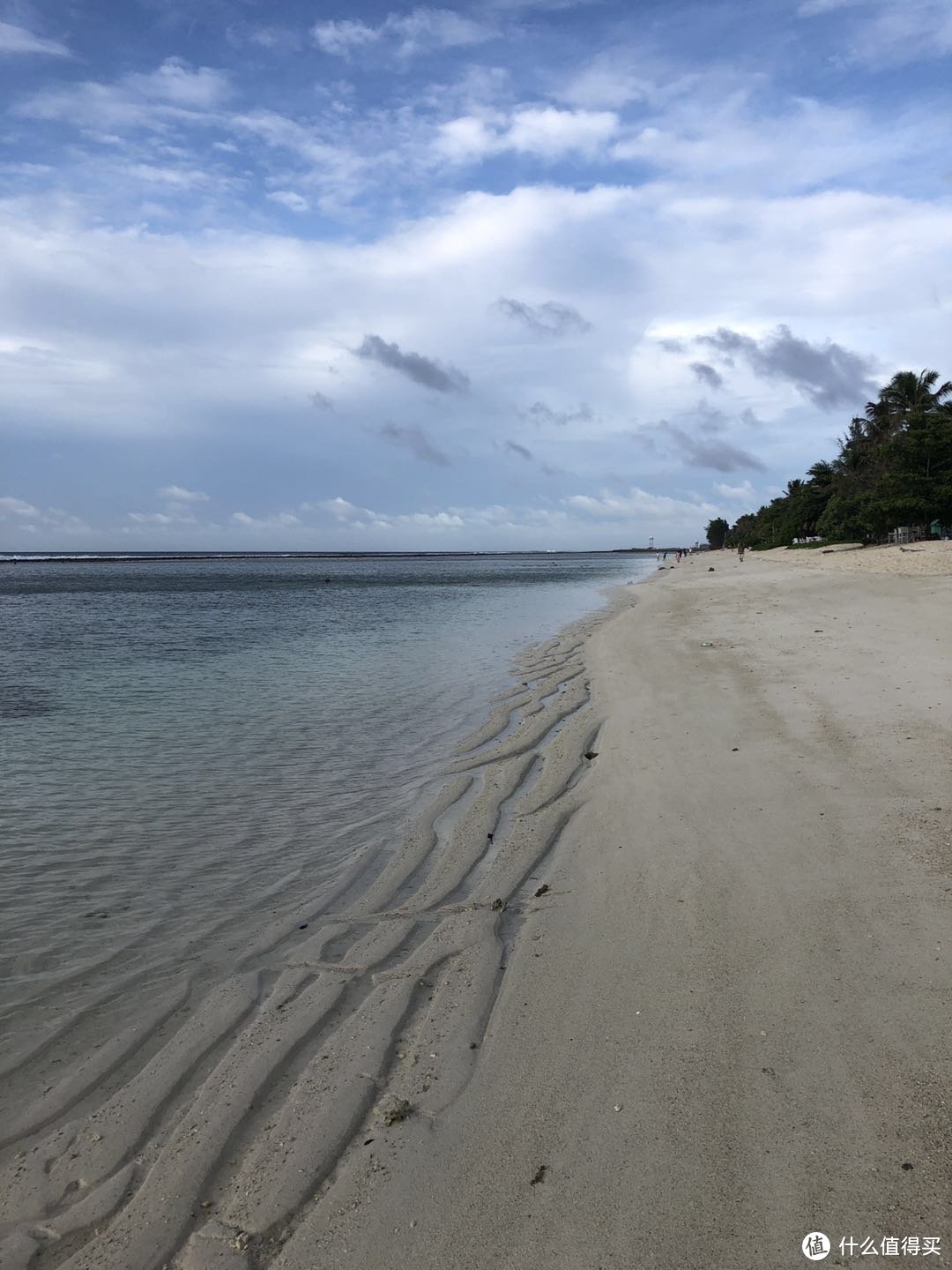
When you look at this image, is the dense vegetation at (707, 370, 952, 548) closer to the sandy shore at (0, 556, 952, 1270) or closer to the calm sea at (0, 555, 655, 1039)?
the calm sea at (0, 555, 655, 1039)

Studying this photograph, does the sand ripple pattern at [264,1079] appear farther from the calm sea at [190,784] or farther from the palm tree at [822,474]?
the palm tree at [822,474]

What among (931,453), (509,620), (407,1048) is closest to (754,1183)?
(407,1048)

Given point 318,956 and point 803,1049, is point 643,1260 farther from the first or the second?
point 318,956

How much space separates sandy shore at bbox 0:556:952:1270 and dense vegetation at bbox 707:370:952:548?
5347 centimetres

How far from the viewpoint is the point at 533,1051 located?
4.00m

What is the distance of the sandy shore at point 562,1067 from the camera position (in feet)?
9.66

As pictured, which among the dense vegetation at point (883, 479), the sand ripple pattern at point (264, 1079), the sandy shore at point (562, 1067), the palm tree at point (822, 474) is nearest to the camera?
the sandy shore at point (562, 1067)

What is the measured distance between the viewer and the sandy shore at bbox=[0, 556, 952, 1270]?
9.66 ft

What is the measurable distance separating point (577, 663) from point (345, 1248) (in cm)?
1571

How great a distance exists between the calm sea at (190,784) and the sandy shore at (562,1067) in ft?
2.75

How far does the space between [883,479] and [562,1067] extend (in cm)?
6199

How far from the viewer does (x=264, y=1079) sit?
402 cm

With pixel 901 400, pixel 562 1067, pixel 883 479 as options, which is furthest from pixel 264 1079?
pixel 901 400

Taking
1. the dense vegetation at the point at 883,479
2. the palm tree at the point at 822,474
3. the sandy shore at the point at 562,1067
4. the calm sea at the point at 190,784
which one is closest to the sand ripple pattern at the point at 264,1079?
the sandy shore at the point at 562,1067
